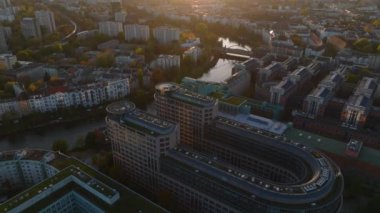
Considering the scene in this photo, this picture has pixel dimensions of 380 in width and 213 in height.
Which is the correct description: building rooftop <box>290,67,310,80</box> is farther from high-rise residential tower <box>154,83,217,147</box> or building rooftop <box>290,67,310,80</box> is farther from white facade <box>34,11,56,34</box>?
white facade <box>34,11,56,34</box>

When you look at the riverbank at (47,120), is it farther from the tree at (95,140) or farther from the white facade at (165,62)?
the white facade at (165,62)

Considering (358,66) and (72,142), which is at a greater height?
(358,66)

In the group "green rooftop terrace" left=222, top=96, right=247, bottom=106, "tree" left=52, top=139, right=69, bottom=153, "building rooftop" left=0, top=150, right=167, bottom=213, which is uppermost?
"green rooftop terrace" left=222, top=96, right=247, bottom=106

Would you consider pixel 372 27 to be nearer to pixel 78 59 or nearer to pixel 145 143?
pixel 78 59

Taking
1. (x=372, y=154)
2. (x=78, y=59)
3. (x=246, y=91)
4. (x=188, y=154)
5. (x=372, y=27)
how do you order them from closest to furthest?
(x=188, y=154) < (x=372, y=154) < (x=246, y=91) < (x=78, y=59) < (x=372, y=27)

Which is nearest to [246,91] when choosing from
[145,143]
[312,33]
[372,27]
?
[145,143]

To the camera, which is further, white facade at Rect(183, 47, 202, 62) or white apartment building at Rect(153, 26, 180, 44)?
white apartment building at Rect(153, 26, 180, 44)

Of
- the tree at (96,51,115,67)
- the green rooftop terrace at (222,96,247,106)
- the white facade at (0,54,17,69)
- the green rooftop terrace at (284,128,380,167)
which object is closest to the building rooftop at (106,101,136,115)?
the green rooftop terrace at (222,96,247,106)

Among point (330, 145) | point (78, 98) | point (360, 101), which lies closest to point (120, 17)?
point (78, 98)

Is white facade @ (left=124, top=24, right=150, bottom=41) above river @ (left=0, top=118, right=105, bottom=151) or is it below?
above
